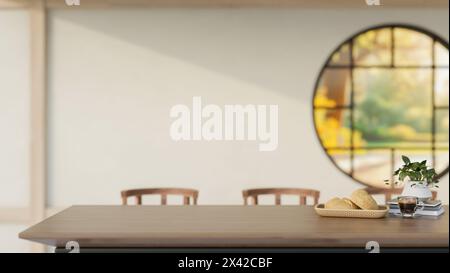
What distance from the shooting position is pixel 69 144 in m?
4.27

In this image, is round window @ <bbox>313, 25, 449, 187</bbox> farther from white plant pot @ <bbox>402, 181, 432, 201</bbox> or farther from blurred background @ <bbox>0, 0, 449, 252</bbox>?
white plant pot @ <bbox>402, 181, 432, 201</bbox>

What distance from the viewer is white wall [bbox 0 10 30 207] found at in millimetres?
4270

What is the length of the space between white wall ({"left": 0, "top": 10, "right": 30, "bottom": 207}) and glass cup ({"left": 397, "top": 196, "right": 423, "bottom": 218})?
9.53ft

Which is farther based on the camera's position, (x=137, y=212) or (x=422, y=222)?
(x=137, y=212)

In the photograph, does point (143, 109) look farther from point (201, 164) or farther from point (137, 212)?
point (137, 212)

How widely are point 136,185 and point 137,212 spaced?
181 centimetres

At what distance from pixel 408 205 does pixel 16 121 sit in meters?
3.02

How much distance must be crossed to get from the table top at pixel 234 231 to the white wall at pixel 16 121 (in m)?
2.06

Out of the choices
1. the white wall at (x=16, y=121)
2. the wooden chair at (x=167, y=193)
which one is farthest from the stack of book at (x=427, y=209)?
the white wall at (x=16, y=121)

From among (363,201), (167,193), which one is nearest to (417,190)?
(363,201)

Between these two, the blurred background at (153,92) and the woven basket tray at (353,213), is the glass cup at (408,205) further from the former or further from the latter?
the blurred background at (153,92)
